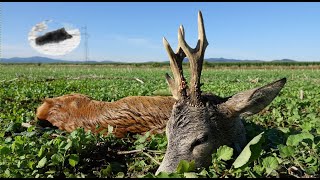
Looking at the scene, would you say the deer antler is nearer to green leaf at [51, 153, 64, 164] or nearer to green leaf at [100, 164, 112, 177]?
green leaf at [100, 164, 112, 177]

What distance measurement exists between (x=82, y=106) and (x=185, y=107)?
103 inches

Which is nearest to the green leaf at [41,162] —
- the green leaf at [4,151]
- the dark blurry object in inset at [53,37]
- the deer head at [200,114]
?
the green leaf at [4,151]

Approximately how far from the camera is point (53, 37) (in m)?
7.74

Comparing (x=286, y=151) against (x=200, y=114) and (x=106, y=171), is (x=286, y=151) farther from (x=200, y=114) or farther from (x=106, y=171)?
(x=106, y=171)

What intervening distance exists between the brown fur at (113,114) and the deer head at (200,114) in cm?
133

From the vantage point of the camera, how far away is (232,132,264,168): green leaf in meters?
3.23

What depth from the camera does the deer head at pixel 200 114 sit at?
3725 mm

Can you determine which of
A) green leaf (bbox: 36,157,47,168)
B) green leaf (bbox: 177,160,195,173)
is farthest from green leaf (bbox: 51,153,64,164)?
green leaf (bbox: 177,160,195,173)

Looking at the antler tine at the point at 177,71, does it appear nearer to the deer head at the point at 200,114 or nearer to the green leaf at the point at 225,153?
the deer head at the point at 200,114

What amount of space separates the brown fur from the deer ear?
151 centimetres

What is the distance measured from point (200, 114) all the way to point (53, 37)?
4765mm

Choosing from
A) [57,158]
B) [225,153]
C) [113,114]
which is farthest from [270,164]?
[113,114]

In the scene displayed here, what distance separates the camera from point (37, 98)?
9367 mm

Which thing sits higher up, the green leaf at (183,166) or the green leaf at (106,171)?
the green leaf at (183,166)
